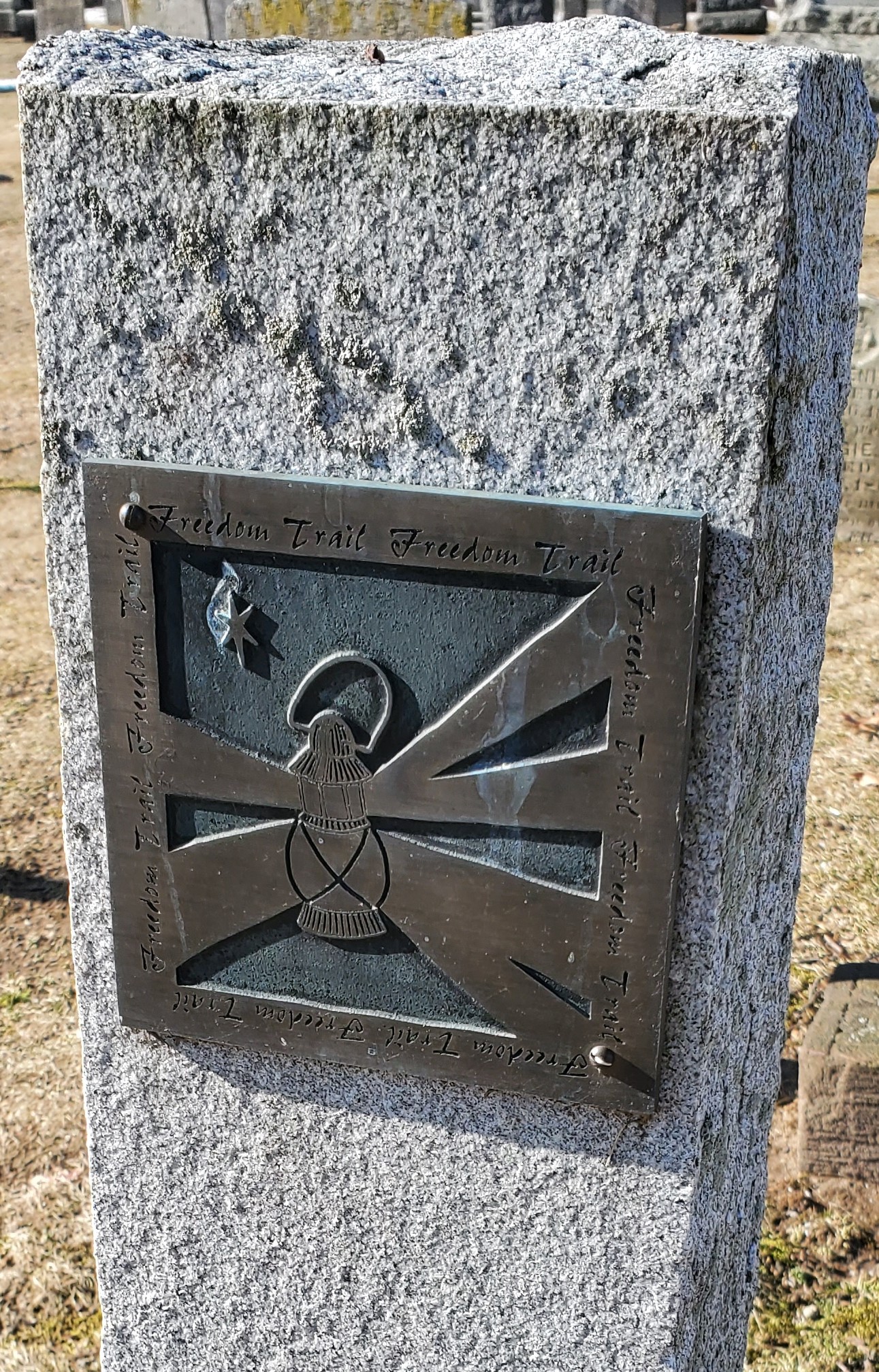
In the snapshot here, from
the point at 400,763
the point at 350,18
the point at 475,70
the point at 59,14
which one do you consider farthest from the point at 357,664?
the point at 59,14

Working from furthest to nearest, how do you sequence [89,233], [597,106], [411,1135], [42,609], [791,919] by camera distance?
[42,609], [791,919], [411,1135], [89,233], [597,106]

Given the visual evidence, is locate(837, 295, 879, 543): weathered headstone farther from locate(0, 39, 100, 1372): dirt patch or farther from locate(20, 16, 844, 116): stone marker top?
locate(20, 16, 844, 116): stone marker top

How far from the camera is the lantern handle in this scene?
70.4 inches

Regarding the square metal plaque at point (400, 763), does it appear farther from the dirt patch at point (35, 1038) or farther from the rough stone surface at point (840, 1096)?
the rough stone surface at point (840, 1096)

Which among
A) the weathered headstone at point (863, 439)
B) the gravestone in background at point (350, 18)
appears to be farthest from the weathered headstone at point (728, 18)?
the weathered headstone at point (863, 439)

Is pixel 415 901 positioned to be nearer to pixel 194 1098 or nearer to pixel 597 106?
pixel 194 1098

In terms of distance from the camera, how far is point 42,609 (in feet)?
20.7

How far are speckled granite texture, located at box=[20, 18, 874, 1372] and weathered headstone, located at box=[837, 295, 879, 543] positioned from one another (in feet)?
14.9

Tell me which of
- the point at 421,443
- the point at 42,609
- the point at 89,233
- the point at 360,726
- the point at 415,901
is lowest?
the point at 42,609

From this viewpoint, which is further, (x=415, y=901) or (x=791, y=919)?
(x=791, y=919)

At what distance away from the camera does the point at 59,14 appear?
18.2 metres

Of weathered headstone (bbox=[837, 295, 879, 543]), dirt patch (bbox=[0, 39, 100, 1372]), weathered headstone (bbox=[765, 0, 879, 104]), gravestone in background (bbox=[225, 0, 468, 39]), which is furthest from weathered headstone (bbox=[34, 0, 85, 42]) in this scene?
weathered headstone (bbox=[837, 295, 879, 543])

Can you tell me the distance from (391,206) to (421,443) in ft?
0.95

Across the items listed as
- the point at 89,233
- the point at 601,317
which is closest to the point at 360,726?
the point at 601,317
